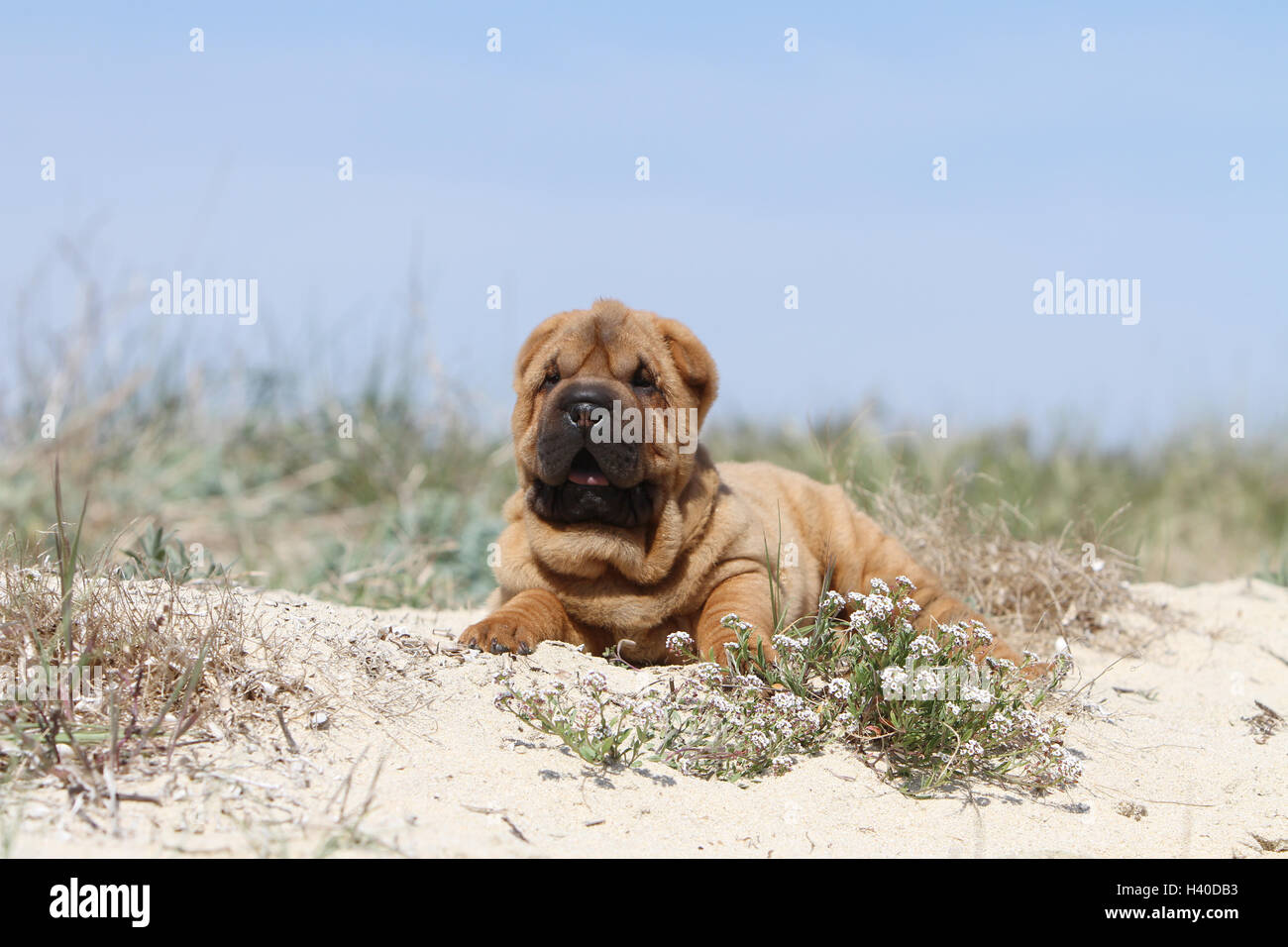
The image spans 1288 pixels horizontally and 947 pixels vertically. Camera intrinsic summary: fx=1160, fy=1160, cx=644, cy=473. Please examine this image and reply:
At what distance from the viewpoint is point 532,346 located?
5008 mm

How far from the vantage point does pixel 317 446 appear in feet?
34.5

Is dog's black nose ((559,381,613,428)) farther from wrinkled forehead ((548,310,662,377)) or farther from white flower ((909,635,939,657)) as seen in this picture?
white flower ((909,635,939,657))

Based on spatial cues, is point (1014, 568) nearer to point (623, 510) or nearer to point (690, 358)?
point (690, 358)

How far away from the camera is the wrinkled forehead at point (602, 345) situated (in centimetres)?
475

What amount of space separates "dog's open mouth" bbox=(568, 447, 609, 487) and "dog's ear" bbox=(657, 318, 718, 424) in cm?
59

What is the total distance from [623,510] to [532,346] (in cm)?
87

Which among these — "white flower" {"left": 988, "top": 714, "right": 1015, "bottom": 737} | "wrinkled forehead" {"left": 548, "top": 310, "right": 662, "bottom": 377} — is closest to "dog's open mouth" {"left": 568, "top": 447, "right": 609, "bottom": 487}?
"wrinkled forehead" {"left": 548, "top": 310, "right": 662, "bottom": 377}

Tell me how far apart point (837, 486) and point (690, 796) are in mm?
3115

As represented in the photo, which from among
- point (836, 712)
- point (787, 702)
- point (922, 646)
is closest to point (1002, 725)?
point (922, 646)

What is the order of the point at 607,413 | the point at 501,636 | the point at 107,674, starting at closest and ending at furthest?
1. the point at 107,674
2. the point at 501,636
3. the point at 607,413

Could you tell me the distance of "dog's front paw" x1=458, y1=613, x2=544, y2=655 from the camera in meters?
4.20
